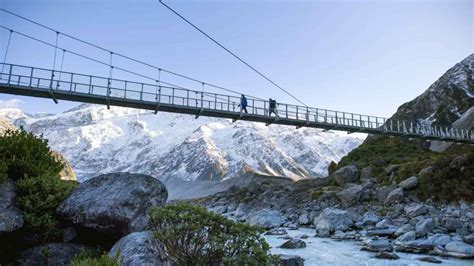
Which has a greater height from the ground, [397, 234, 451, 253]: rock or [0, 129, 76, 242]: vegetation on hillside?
[0, 129, 76, 242]: vegetation on hillside

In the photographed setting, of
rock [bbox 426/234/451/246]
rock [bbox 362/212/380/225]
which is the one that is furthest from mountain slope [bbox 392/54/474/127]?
rock [bbox 426/234/451/246]

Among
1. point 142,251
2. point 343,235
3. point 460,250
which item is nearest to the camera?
point 142,251

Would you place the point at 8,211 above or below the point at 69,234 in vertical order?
above

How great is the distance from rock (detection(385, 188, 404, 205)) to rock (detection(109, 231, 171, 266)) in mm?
20688

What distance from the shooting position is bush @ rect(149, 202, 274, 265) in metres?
5.31

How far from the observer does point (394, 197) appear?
23.3m

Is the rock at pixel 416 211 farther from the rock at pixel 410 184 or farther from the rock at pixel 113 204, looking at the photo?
the rock at pixel 113 204

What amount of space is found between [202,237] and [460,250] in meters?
10.4

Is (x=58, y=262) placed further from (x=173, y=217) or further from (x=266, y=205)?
(x=266, y=205)

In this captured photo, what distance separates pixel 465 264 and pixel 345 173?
26.5 meters

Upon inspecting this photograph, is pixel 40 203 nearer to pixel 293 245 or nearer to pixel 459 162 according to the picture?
pixel 293 245

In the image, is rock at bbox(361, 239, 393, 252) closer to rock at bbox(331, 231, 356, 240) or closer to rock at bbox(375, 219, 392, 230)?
rock at bbox(331, 231, 356, 240)

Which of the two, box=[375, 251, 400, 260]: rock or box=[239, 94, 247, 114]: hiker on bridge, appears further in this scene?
box=[239, 94, 247, 114]: hiker on bridge

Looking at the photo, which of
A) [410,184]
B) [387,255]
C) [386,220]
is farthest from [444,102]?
[387,255]
